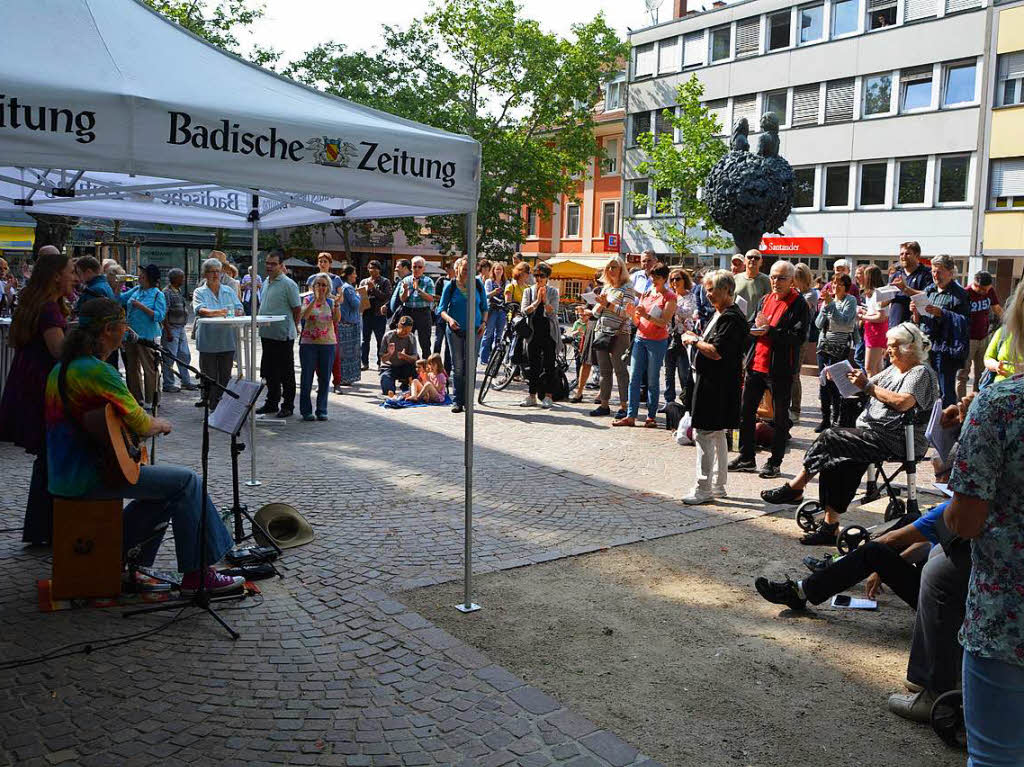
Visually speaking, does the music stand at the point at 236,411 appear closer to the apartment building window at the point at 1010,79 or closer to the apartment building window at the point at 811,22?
the apartment building window at the point at 1010,79

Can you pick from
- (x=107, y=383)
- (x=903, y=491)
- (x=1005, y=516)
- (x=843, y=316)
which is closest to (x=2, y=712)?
(x=107, y=383)

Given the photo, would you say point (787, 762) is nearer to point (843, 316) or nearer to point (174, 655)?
point (174, 655)

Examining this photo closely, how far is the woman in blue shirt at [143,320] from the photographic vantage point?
11438mm

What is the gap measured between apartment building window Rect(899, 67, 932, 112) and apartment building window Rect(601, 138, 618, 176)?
19.2m

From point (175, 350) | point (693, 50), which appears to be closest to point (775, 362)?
point (175, 350)

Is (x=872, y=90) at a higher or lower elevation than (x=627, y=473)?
higher

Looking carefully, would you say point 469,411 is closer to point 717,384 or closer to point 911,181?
point 717,384

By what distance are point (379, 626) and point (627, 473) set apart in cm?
442

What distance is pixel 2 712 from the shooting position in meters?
3.79

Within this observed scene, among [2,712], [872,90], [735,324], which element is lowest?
[2,712]

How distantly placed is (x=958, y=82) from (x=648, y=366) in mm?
32157

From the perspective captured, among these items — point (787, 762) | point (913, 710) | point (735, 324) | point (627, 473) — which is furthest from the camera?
point (627, 473)

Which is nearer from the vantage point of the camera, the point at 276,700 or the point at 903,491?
the point at 276,700

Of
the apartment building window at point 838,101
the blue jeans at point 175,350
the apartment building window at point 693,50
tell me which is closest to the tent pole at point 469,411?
the blue jeans at point 175,350
